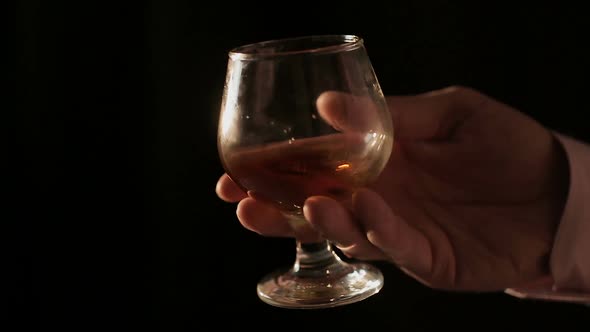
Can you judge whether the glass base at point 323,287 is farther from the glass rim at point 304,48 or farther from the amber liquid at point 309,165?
the glass rim at point 304,48

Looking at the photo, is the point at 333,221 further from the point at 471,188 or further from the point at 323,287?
the point at 471,188

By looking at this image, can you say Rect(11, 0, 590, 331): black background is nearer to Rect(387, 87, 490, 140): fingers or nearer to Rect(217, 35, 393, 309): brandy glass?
Rect(387, 87, 490, 140): fingers

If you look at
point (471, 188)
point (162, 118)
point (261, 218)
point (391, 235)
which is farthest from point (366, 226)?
point (162, 118)

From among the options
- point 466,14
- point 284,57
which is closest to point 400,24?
point 466,14

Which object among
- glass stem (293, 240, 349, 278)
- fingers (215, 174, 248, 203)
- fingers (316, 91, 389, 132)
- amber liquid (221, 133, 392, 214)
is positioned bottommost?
glass stem (293, 240, 349, 278)

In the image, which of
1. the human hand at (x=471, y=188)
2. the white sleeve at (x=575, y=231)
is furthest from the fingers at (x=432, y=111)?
the white sleeve at (x=575, y=231)

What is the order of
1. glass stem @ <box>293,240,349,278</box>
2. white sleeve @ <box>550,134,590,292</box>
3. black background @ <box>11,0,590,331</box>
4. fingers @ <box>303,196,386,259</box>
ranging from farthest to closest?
black background @ <box>11,0,590,331</box>
white sleeve @ <box>550,134,590,292</box>
glass stem @ <box>293,240,349,278</box>
fingers @ <box>303,196,386,259</box>

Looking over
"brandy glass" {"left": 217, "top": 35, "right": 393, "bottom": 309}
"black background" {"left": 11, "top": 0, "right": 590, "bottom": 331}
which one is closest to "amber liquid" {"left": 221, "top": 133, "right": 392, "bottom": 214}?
"brandy glass" {"left": 217, "top": 35, "right": 393, "bottom": 309}

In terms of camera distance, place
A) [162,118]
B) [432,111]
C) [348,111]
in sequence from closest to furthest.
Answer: [348,111]
[432,111]
[162,118]
